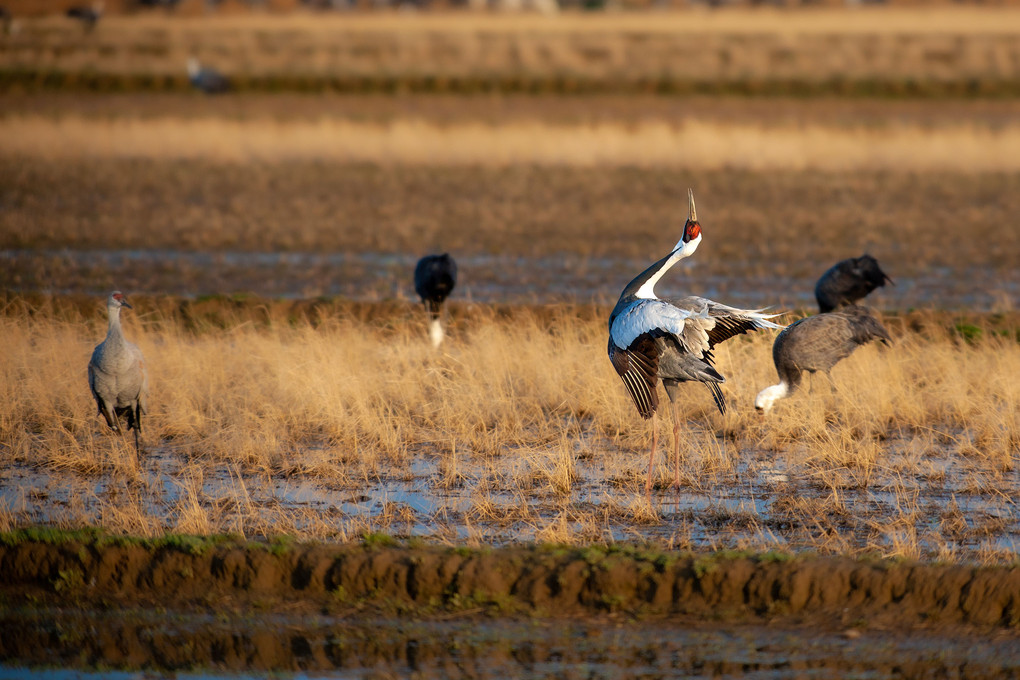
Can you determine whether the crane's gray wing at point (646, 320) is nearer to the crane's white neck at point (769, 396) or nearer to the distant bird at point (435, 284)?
the crane's white neck at point (769, 396)

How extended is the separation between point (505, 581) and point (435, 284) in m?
5.77

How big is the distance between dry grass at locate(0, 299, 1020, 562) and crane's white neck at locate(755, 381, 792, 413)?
0.20 meters

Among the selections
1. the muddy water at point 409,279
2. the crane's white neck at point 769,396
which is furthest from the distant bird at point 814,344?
the muddy water at point 409,279

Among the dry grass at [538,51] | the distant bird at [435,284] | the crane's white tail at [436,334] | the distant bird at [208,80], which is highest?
the dry grass at [538,51]

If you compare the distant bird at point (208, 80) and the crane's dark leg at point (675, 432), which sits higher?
the distant bird at point (208, 80)

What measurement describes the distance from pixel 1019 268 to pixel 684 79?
927 inches

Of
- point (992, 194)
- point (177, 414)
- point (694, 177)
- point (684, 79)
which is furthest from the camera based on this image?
point (684, 79)

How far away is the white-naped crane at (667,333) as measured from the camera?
301 inches

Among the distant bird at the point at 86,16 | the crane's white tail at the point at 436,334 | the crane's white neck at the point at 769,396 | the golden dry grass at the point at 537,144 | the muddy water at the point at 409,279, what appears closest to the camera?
the crane's white neck at the point at 769,396

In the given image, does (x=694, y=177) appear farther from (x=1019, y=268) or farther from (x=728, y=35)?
(x=728, y=35)

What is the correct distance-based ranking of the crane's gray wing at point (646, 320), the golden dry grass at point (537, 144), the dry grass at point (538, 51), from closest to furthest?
the crane's gray wing at point (646, 320) < the golden dry grass at point (537, 144) < the dry grass at point (538, 51)

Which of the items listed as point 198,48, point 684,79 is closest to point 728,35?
point 684,79

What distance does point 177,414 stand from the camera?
9445 mm

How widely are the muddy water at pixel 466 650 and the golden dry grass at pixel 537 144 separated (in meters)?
20.5
